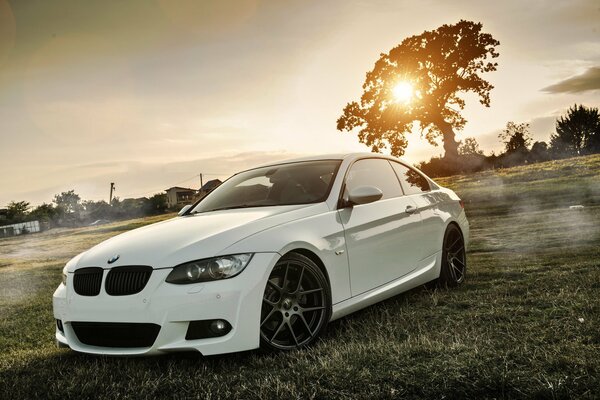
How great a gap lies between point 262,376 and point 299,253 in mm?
979

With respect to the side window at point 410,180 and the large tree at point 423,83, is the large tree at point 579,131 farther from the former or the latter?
the side window at point 410,180

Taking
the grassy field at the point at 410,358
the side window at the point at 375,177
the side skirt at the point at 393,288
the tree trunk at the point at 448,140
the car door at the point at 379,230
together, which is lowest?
the grassy field at the point at 410,358

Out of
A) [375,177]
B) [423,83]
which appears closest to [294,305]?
[375,177]

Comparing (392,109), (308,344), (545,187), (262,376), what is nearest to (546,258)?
(308,344)

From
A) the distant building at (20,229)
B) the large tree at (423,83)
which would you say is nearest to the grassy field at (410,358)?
the large tree at (423,83)

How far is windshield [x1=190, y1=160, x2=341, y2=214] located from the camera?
16.9 feet

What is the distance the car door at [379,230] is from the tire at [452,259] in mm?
695

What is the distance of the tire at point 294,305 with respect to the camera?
161 inches

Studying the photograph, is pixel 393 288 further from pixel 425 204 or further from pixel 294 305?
pixel 294 305

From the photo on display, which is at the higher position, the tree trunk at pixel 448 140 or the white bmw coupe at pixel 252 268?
the tree trunk at pixel 448 140

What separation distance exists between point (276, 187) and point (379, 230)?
3.44ft

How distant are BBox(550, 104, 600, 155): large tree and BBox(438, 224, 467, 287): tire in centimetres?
10018

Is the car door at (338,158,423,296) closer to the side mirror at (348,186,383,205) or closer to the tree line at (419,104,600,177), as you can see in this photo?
the side mirror at (348,186,383,205)

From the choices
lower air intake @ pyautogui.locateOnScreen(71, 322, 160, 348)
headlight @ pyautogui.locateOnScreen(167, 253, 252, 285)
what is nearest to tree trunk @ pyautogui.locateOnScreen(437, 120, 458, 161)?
headlight @ pyautogui.locateOnScreen(167, 253, 252, 285)
